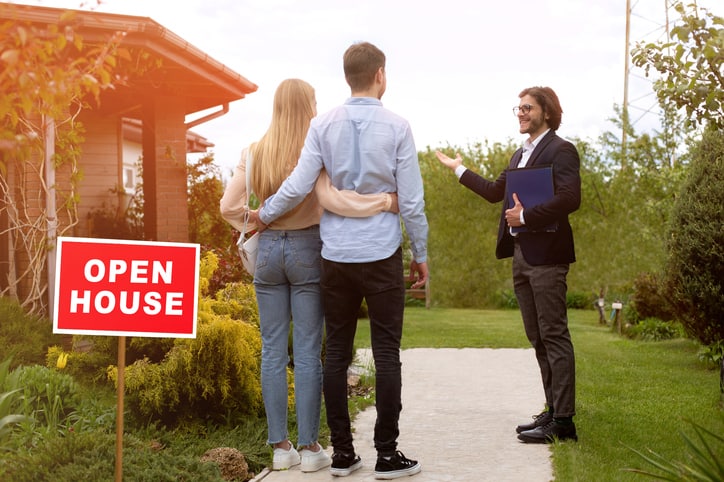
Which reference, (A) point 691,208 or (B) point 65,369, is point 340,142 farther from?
(A) point 691,208

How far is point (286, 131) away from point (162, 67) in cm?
639

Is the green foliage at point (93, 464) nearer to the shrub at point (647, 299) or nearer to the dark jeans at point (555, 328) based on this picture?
the dark jeans at point (555, 328)

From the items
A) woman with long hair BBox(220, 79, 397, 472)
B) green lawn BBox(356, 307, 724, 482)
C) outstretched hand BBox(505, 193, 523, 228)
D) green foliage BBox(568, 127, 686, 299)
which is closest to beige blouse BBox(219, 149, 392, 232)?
woman with long hair BBox(220, 79, 397, 472)

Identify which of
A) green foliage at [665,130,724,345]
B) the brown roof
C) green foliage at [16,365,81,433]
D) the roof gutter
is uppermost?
the brown roof

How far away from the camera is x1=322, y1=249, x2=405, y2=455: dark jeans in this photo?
→ 4.52m

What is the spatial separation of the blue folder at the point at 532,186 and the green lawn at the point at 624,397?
1402 millimetres

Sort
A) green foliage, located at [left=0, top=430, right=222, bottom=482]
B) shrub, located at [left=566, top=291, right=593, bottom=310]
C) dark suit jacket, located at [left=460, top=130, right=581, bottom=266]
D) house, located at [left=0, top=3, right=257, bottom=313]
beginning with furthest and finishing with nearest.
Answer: shrub, located at [left=566, top=291, right=593, bottom=310] → house, located at [left=0, top=3, right=257, bottom=313] → dark suit jacket, located at [left=460, top=130, right=581, bottom=266] → green foliage, located at [left=0, top=430, right=222, bottom=482]

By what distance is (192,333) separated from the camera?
3844mm

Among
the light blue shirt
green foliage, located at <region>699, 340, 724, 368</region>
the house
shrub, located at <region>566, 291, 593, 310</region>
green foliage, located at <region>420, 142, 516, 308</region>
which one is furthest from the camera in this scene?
green foliage, located at <region>420, 142, 516, 308</region>

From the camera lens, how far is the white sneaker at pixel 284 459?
486 cm

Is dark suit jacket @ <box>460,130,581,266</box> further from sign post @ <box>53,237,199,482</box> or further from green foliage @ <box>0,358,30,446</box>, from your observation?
green foliage @ <box>0,358,30,446</box>

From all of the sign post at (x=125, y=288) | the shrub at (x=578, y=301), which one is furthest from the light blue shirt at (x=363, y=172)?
the shrub at (x=578, y=301)

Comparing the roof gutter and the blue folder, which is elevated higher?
the roof gutter

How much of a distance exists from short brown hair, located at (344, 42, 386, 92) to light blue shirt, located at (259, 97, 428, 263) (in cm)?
9
